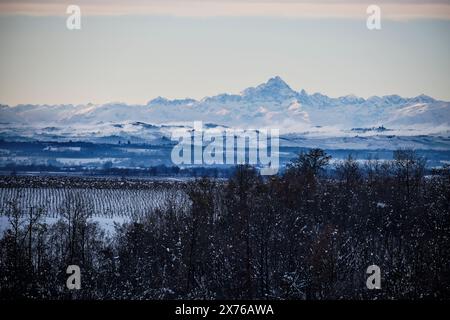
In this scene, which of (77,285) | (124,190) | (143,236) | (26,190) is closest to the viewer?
(77,285)

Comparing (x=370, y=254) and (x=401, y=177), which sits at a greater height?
(x=401, y=177)

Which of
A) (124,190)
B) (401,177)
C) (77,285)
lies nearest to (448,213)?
(401,177)

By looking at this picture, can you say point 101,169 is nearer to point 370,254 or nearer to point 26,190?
point 26,190

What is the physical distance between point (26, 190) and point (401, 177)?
3337 cm

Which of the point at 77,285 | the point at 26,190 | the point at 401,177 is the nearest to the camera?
the point at 77,285

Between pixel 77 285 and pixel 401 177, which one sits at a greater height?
pixel 401 177

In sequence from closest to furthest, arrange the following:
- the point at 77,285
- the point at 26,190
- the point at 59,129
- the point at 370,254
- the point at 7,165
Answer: the point at 77,285 < the point at 370,254 < the point at 26,190 < the point at 7,165 < the point at 59,129

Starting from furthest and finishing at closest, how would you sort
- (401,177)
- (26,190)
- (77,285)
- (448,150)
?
(448,150), (26,190), (401,177), (77,285)

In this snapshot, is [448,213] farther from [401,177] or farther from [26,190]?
[26,190]

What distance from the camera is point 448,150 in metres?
70.3

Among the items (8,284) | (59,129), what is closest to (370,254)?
(8,284)

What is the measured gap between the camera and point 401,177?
132ft
